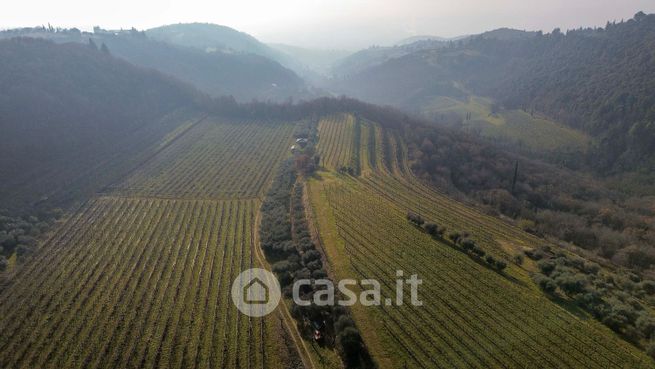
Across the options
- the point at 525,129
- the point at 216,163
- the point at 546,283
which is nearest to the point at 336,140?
the point at 216,163

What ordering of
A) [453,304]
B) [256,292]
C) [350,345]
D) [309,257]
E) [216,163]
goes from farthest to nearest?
[216,163] < [309,257] < [256,292] < [453,304] < [350,345]

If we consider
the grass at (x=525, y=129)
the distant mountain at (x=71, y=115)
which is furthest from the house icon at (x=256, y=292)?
the grass at (x=525, y=129)

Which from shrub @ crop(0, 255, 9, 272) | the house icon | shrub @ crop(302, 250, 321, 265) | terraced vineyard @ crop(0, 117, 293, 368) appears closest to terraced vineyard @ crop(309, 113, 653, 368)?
shrub @ crop(302, 250, 321, 265)

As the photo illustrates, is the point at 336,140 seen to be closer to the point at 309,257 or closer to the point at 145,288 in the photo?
the point at 309,257

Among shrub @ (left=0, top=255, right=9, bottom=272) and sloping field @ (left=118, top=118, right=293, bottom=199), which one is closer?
shrub @ (left=0, top=255, right=9, bottom=272)

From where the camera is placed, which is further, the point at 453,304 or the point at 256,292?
the point at 256,292

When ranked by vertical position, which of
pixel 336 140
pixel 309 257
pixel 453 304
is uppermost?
pixel 336 140

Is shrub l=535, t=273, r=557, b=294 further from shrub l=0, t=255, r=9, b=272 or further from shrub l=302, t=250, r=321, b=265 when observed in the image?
shrub l=0, t=255, r=9, b=272

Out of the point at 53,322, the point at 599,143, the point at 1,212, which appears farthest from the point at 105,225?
the point at 599,143
